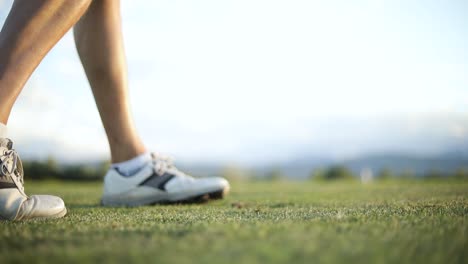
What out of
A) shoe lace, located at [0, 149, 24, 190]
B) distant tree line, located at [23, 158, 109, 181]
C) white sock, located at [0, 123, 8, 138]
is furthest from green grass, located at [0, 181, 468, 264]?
distant tree line, located at [23, 158, 109, 181]

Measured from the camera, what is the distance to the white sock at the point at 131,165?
2.73 meters

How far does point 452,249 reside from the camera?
1024 millimetres

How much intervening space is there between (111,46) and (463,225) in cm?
206

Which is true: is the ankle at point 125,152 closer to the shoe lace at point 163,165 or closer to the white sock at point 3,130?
the shoe lace at point 163,165

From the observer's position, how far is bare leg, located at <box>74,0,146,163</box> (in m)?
2.54

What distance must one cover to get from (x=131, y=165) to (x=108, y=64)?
0.64 m

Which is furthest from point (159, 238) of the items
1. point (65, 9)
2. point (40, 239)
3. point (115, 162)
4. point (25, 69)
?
point (115, 162)

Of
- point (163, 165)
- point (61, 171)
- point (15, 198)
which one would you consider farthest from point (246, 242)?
point (61, 171)

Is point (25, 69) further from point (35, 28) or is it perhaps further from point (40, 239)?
point (40, 239)

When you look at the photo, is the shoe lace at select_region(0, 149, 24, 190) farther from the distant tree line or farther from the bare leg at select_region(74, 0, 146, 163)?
the distant tree line

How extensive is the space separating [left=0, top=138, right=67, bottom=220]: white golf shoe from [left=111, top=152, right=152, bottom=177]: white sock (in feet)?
3.11

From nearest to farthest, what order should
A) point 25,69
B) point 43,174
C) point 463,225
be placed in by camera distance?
point 463,225, point 25,69, point 43,174

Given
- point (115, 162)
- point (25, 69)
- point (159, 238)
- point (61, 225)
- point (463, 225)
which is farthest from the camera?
point (115, 162)

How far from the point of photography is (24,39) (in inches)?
64.4
